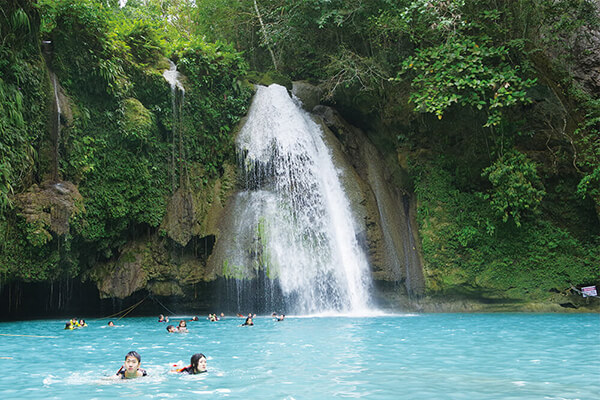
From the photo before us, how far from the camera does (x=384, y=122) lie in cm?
1709

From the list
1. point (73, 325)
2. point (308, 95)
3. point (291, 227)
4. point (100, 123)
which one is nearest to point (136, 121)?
point (100, 123)

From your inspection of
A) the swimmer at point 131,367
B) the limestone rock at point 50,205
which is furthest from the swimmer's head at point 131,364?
the limestone rock at point 50,205

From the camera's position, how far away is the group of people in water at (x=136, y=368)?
5.64 m

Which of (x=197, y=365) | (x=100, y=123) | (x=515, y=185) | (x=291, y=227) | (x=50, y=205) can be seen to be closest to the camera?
(x=197, y=365)

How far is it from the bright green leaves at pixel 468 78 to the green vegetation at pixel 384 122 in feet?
0.21

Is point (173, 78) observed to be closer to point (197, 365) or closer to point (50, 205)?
point (50, 205)

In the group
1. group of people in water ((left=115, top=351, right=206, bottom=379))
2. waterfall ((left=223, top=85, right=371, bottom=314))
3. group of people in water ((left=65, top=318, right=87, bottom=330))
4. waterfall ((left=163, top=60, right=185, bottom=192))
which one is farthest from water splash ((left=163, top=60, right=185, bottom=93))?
group of people in water ((left=115, top=351, right=206, bottom=379))

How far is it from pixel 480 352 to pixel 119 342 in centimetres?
657

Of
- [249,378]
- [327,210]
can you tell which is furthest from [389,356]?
[327,210]

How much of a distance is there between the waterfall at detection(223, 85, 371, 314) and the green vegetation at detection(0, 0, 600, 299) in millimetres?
1437

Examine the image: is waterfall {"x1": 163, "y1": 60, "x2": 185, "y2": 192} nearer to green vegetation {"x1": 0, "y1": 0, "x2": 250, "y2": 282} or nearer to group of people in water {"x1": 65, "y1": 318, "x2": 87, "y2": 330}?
green vegetation {"x1": 0, "y1": 0, "x2": 250, "y2": 282}

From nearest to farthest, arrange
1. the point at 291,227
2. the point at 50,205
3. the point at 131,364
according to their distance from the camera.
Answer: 1. the point at 131,364
2. the point at 50,205
3. the point at 291,227

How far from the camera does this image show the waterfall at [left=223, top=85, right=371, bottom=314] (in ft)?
45.6

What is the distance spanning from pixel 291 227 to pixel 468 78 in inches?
270
